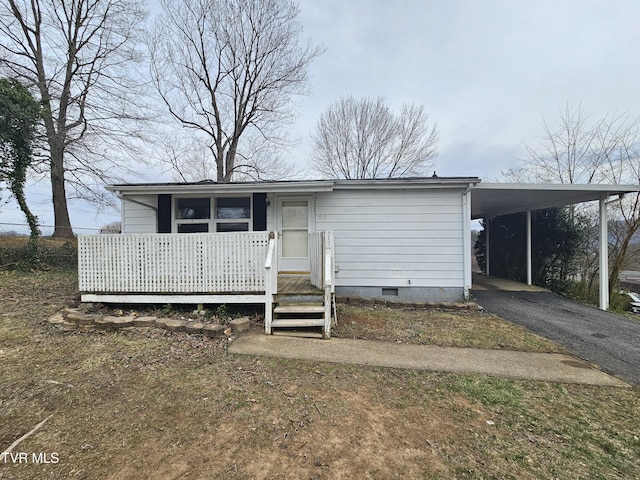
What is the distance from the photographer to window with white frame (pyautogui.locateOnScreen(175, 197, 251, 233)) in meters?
6.88

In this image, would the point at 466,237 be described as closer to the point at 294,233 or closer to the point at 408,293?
the point at 408,293

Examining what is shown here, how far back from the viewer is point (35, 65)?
10.5 m

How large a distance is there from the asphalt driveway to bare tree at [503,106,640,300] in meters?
3.05

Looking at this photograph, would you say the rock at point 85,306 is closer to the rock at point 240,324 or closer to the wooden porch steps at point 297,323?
the rock at point 240,324

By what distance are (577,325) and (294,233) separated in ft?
19.9

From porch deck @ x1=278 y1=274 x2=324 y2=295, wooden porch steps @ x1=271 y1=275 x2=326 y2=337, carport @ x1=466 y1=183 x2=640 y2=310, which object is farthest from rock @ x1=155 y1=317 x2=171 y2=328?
carport @ x1=466 y1=183 x2=640 y2=310

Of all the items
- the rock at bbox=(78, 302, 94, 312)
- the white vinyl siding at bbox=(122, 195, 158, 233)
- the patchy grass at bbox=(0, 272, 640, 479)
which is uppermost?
the white vinyl siding at bbox=(122, 195, 158, 233)

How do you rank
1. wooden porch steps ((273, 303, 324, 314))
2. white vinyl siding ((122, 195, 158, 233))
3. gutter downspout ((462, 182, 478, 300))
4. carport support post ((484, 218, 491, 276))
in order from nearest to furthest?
wooden porch steps ((273, 303, 324, 314)), gutter downspout ((462, 182, 478, 300)), white vinyl siding ((122, 195, 158, 233)), carport support post ((484, 218, 491, 276))

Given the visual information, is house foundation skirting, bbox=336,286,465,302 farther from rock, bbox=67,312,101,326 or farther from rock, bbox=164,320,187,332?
rock, bbox=67,312,101,326

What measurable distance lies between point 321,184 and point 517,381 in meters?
4.66

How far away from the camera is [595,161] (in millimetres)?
11266

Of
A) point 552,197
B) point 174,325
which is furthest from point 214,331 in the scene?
point 552,197

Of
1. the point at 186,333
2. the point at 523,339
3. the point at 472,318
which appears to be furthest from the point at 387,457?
the point at 472,318

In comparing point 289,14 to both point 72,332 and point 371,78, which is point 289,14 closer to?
point 371,78
